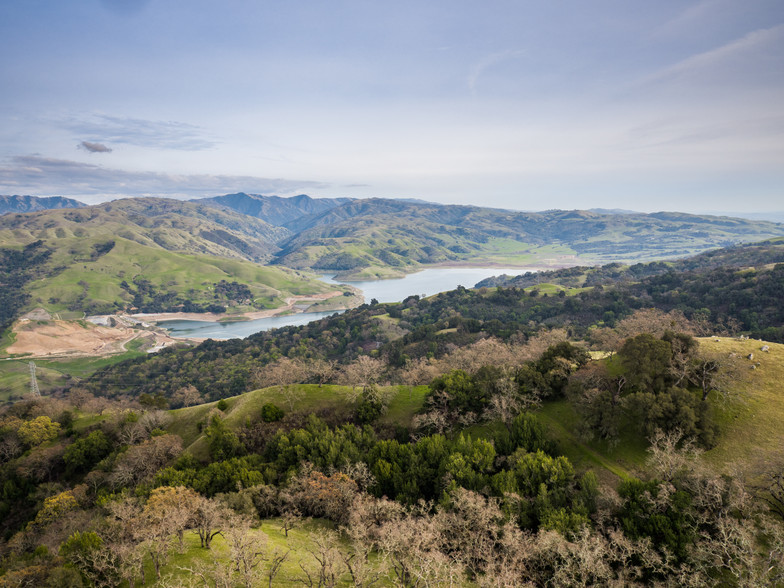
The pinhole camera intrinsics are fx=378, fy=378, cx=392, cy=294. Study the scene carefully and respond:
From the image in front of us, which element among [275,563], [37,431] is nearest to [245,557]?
[275,563]

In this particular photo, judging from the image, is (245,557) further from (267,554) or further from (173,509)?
(173,509)

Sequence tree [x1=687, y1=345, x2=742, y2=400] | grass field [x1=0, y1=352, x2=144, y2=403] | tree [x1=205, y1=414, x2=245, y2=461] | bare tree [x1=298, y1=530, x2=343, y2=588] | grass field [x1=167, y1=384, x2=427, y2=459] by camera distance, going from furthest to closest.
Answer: grass field [x1=0, y1=352, x2=144, y2=403], grass field [x1=167, y1=384, x2=427, y2=459], tree [x1=205, y1=414, x2=245, y2=461], tree [x1=687, y1=345, x2=742, y2=400], bare tree [x1=298, y1=530, x2=343, y2=588]

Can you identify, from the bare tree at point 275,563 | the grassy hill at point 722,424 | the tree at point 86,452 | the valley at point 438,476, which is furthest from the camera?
the tree at point 86,452

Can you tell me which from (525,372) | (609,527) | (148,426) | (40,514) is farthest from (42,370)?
(609,527)

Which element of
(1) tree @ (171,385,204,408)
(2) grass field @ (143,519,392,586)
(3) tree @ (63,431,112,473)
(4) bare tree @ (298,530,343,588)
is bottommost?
(1) tree @ (171,385,204,408)

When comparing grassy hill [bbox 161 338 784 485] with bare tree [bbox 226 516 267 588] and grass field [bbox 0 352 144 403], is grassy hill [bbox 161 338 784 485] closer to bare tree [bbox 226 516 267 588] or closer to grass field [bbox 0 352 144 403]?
bare tree [bbox 226 516 267 588]

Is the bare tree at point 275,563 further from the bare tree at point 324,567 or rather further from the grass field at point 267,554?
the bare tree at point 324,567

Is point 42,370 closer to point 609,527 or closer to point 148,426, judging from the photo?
point 148,426

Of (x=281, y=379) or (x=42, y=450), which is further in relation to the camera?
(x=281, y=379)

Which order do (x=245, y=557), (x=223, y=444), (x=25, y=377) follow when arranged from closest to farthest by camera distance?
(x=245, y=557) < (x=223, y=444) < (x=25, y=377)

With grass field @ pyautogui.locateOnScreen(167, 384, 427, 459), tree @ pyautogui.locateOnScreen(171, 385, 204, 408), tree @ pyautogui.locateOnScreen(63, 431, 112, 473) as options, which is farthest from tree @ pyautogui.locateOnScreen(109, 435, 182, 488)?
tree @ pyautogui.locateOnScreen(171, 385, 204, 408)

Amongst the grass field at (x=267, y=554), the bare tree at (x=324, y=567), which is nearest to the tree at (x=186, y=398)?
the grass field at (x=267, y=554)
